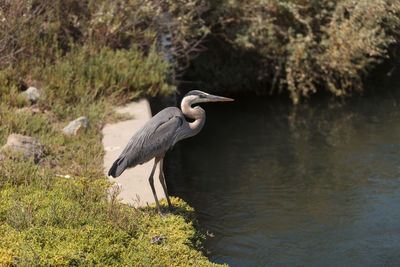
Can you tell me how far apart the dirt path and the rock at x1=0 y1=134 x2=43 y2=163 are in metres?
0.96

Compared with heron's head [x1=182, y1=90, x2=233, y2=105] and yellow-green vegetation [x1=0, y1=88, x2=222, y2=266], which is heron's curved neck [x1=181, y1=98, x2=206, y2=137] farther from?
yellow-green vegetation [x1=0, y1=88, x2=222, y2=266]

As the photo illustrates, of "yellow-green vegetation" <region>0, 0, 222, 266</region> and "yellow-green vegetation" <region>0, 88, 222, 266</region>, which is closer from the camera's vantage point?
"yellow-green vegetation" <region>0, 88, 222, 266</region>

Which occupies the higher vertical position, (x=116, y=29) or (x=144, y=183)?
(x=116, y=29)

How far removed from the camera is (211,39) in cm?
1528

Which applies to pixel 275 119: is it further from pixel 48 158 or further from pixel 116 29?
pixel 48 158

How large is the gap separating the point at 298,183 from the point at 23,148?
442 centimetres

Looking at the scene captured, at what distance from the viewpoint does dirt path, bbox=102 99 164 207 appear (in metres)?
6.97

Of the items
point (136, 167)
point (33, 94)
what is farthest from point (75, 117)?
point (136, 167)

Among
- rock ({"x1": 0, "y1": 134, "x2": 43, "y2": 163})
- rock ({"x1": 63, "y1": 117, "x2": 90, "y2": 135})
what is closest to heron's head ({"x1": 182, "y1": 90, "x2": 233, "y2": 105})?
rock ({"x1": 0, "y1": 134, "x2": 43, "y2": 163})

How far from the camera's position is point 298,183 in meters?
9.43

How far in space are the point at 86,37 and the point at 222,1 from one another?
3949 mm

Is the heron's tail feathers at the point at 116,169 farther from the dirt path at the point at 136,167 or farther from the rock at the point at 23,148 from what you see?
the rock at the point at 23,148

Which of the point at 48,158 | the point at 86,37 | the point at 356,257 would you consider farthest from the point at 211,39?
the point at 356,257

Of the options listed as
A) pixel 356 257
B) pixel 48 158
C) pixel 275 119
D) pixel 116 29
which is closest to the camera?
pixel 356 257
